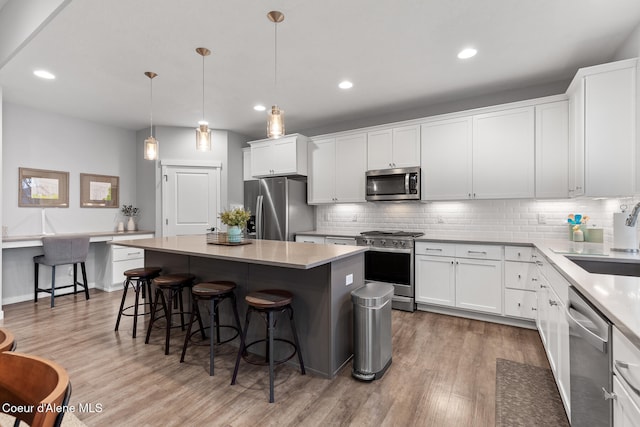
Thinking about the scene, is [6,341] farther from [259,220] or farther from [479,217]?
[479,217]

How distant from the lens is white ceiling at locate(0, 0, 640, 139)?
2309 millimetres

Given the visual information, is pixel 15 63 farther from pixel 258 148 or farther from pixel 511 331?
pixel 511 331

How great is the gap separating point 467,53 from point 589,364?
270cm

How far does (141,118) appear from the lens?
195 inches

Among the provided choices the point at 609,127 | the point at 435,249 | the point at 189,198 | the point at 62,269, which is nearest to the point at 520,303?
the point at 435,249

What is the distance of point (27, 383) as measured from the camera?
87 cm

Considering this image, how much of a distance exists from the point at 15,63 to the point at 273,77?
261 centimetres

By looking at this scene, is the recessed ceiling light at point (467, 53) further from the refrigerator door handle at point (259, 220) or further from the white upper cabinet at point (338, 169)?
the refrigerator door handle at point (259, 220)

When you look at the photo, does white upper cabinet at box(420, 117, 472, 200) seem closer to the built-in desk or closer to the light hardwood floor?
the light hardwood floor

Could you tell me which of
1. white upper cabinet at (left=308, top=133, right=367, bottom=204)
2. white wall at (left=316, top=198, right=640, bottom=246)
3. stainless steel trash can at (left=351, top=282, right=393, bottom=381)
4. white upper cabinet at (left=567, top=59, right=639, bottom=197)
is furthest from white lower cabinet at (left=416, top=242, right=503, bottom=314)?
stainless steel trash can at (left=351, top=282, right=393, bottom=381)

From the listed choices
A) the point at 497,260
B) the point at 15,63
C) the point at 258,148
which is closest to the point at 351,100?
the point at 258,148

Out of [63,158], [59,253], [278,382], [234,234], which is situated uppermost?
[63,158]

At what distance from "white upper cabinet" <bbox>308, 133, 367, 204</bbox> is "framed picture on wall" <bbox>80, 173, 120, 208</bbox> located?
3514mm

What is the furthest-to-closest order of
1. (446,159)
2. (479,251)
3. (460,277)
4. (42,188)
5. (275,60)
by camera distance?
(42,188), (446,159), (460,277), (479,251), (275,60)
